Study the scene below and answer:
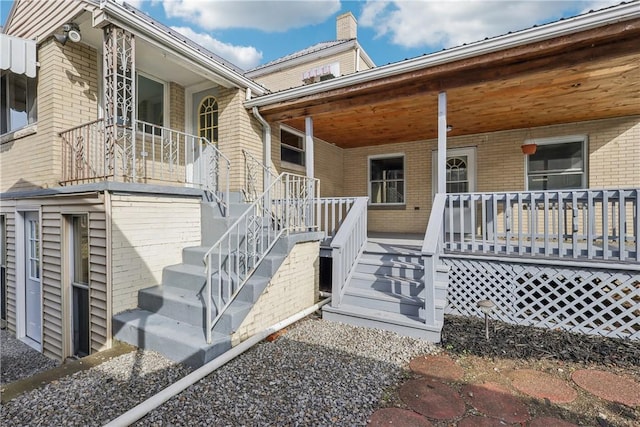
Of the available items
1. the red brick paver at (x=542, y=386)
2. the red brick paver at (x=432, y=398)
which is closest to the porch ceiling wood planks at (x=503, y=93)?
the red brick paver at (x=542, y=386)

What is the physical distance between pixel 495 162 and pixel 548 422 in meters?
6.29

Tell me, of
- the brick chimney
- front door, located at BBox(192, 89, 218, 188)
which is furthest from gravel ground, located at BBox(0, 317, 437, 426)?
the brick chimney

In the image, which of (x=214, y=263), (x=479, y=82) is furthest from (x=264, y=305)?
(x=479, y=82)

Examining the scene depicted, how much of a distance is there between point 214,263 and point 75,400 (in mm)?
2099

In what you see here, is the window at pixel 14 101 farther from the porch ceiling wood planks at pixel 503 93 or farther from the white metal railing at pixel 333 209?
the white metal railing at pixel 333 209

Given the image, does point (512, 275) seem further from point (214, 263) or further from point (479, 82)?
point (214, 263)

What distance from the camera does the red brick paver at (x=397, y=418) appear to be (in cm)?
231

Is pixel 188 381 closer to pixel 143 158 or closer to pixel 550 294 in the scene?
pixel 143 158

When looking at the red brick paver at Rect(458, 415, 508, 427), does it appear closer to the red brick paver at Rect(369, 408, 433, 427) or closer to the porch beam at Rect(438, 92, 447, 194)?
the red brick paver at Rect(369, 408, 433, 427)

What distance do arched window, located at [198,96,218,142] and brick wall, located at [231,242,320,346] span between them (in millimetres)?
3298

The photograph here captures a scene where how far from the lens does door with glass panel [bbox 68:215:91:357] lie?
430 centimetres

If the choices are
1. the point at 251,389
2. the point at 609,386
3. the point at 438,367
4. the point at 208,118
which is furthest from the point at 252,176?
the point at 609,386

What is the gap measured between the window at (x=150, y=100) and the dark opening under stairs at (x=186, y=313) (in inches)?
118

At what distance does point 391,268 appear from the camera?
4.78 m
